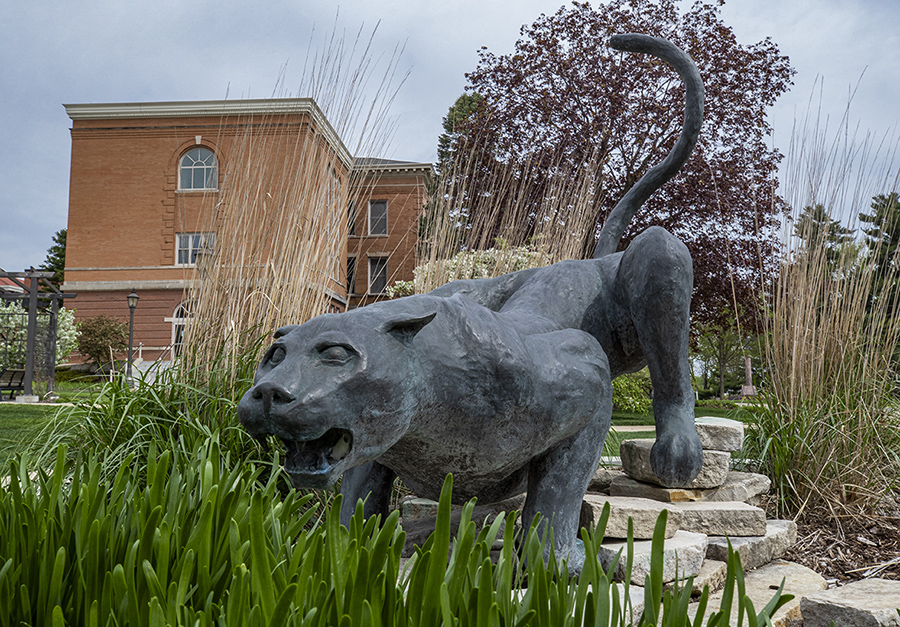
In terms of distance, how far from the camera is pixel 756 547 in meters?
2.05

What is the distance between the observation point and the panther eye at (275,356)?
2.98 ft

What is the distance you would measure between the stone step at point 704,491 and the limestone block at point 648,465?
3cm

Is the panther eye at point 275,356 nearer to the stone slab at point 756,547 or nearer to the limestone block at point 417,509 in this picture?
the limestone block at point 417,509

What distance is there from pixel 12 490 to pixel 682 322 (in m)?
1.20

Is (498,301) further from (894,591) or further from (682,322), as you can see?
(894,591)

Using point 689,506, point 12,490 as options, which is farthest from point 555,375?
point 689,506

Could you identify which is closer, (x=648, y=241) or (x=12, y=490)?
(x=12, y=490)

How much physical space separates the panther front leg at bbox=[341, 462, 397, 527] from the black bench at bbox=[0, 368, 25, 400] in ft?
51.7

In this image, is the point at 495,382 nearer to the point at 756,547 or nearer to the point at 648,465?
the point at 756,547

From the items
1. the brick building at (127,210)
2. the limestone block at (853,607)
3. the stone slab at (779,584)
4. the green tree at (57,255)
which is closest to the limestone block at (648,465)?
the stone slab at (779,584)

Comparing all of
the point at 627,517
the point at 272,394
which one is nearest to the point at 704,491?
the point at 627,517

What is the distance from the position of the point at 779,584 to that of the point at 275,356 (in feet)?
5.60

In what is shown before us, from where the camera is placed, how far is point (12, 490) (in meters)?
1.03

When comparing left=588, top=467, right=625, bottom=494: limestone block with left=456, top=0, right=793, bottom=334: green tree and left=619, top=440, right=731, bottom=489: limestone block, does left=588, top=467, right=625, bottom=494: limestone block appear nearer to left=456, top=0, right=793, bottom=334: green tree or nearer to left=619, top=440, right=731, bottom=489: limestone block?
left=619, top=440, right=731, bottom=489: limestone block
